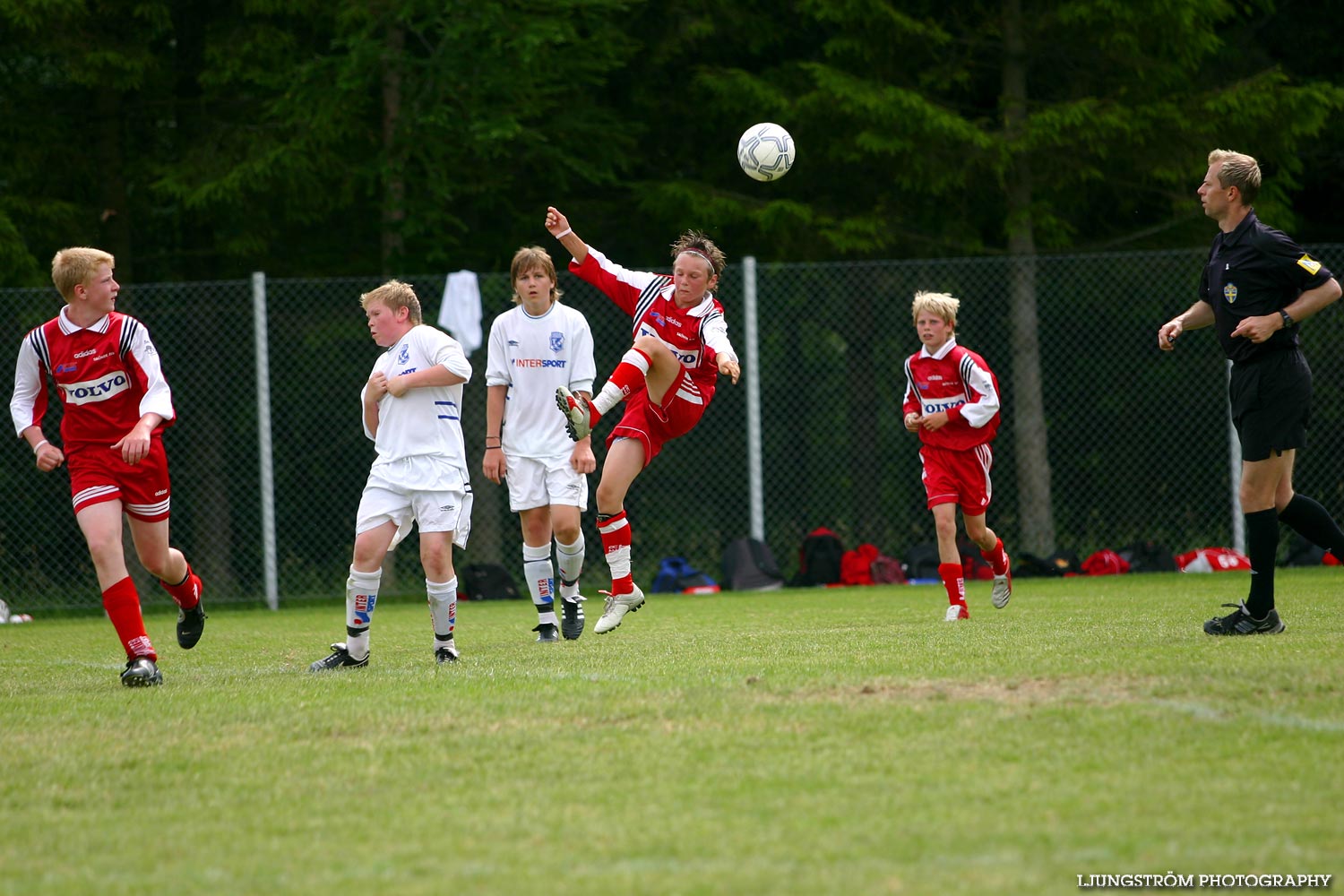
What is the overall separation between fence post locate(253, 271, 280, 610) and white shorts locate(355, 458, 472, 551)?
6.11 metres

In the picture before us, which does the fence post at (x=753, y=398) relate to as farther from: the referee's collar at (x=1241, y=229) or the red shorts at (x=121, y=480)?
the red shorts at (x=121, y=480)

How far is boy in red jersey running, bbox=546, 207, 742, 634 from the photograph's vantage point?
723cm

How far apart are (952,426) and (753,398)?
4158 mm

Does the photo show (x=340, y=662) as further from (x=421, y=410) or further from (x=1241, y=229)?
(x=1241, y=229)

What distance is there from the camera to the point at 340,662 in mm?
6680

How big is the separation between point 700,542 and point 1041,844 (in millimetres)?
10239

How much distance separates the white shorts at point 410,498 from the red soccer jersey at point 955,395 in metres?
3.37

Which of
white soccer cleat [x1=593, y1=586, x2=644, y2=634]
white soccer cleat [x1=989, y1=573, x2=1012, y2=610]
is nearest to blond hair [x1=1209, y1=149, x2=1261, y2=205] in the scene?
white soccer cleat [x1=989, y1=573, x2=1012, y2=610]

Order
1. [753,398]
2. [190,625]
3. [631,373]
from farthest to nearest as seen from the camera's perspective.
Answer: [753,398]
[190,625]
[631,373]

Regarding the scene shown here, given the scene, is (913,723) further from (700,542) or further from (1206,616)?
(700,542)

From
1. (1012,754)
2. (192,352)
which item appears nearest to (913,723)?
(1012,754)

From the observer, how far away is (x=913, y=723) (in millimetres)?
4473

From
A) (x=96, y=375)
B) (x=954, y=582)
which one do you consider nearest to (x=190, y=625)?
(x=96, y=375)

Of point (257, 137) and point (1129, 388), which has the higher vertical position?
point (257, 137)
